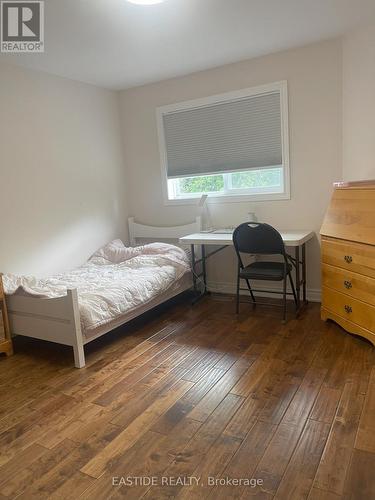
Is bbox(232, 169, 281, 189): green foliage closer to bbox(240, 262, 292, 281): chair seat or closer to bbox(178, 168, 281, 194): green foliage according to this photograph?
bbox(178, 168, 281, 194): green foliage

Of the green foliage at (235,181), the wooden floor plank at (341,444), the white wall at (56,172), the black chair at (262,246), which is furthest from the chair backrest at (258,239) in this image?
the white wall at (56,172)

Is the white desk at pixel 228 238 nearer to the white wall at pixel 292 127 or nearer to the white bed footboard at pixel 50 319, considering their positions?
the white wall at pixel 292 127

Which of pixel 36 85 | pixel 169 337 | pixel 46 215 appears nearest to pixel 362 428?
pixel 169 337

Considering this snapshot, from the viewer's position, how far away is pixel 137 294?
3033 millimetres

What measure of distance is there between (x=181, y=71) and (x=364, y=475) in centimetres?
367

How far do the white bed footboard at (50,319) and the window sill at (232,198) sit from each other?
6.75 ft

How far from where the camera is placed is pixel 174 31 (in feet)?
9.28

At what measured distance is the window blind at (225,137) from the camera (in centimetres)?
363

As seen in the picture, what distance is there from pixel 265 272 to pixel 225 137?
1.52m

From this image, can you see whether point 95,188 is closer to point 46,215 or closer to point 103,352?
point 46,215

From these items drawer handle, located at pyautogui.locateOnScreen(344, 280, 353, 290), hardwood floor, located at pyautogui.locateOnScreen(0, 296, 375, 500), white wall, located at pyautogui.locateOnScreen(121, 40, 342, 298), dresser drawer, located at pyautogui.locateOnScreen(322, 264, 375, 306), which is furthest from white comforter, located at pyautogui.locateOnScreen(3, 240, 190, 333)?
drawer handle, located at pyautogui.locateOnScreen(344, 280, 353, 290)

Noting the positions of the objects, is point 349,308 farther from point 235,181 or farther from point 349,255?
point 235,181

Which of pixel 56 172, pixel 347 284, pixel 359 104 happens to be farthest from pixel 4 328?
pixel 359 104

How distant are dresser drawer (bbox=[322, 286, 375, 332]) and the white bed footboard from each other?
76.7 inches
